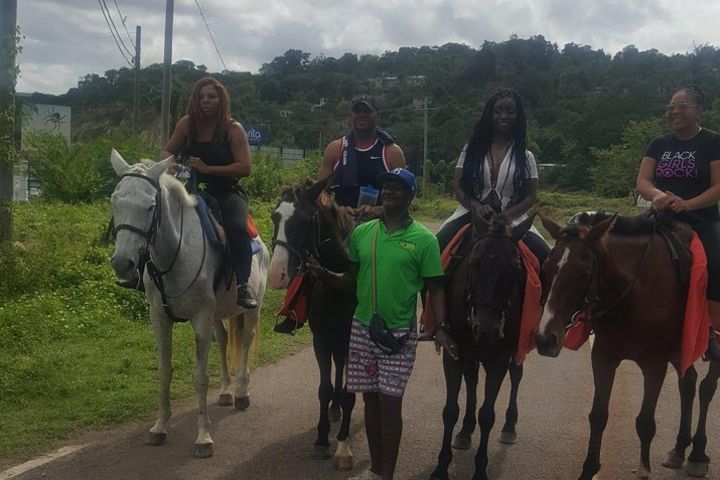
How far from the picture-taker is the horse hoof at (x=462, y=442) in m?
5.45

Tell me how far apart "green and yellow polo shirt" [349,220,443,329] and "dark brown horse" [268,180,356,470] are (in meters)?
0.57

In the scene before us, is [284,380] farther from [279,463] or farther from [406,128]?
[406,128]

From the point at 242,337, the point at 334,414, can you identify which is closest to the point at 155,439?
the point at 334,414

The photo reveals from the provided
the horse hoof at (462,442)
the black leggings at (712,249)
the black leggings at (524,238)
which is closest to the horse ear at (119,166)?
the black leggings at (524,238)

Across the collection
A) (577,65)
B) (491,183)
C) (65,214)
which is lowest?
(65,214)

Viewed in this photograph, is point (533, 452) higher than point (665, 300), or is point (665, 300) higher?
point (665, 300)

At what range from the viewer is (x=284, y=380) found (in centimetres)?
735

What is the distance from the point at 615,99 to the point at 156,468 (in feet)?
184

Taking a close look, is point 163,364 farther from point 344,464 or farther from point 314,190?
point 314,190

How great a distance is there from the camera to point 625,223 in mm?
4590

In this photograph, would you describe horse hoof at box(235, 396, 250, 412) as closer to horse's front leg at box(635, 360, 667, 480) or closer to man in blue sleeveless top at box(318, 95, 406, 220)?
man in blue sleeveless top at box(318, 95, 406, 220)

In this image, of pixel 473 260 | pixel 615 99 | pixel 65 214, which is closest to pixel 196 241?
pixel 473 260

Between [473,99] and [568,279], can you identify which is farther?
[473,99]

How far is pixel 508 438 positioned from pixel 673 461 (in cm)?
122
